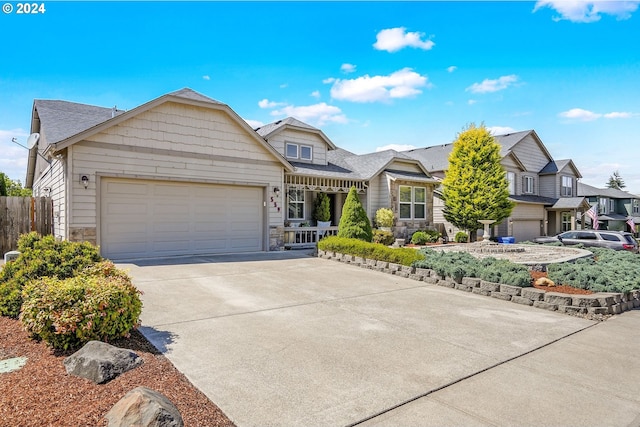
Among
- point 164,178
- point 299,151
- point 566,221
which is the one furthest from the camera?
point 566,221

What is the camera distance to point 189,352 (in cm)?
424

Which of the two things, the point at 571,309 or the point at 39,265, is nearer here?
the point at 39,265

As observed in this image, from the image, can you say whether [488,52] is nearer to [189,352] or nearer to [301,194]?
[301,194]

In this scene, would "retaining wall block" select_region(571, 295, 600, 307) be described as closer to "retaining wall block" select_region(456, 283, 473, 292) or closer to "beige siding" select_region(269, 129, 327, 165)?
"retaining wall block" select_region(456, 283, 473, 292)

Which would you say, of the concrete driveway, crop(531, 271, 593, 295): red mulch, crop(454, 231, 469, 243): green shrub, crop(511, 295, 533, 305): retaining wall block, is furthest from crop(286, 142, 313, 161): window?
crop(511, 295, 533, 305): retaining wall block

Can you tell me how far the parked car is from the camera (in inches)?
655

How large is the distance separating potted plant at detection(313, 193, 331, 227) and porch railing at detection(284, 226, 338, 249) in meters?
1.09

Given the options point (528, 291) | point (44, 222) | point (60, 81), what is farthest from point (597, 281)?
point (60, 81)

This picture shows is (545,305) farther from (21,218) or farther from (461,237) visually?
(21,218)

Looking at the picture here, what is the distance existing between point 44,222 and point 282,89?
1032 cm

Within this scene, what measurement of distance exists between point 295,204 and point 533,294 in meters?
11.8

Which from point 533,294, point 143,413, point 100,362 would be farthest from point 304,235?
point 143,413

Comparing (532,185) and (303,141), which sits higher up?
(303,141)

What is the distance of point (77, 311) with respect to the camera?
12.7 ft
